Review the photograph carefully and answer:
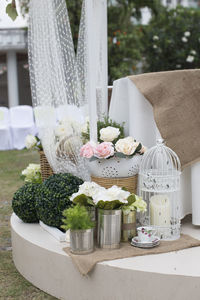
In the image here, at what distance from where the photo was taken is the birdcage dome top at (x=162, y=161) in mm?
2676

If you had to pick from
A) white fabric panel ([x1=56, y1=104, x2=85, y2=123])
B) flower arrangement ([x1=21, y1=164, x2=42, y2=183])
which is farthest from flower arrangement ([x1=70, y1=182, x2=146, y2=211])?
flower arrangement ([x1=21, y1=164, x2=42, y2=183])

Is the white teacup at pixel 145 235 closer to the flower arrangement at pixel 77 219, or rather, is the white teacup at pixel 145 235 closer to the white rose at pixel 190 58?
the flower arrangement at pixel 77 219

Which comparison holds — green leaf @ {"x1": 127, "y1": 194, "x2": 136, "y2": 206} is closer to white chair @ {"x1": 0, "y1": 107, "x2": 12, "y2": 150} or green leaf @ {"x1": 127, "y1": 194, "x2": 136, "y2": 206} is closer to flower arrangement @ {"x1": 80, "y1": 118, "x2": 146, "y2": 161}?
flower arrangement @ {"x1": 80, "y1": 118, "x2": 146, "y2": 161}

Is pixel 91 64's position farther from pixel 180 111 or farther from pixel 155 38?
pixel 155 38

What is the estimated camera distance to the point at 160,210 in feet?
8.66

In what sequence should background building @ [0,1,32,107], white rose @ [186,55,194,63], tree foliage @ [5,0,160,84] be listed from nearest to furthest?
tree foliage @ [5,0,160,84] < white rose @ [186,55,194,63] < background building @ [0,1,32,107]

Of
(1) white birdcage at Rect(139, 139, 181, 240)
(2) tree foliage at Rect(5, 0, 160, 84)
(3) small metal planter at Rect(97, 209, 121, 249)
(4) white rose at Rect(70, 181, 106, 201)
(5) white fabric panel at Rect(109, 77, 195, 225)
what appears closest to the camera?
(3) small metal planter at Rect(97, 209, 121, 249)

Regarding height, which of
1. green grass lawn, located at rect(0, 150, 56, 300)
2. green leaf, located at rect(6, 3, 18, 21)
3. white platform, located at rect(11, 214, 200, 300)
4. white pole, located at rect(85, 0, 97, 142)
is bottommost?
green grass lawn, located at rect(0, 150, 56, 300)

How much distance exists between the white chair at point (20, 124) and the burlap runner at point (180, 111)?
646 centimetres

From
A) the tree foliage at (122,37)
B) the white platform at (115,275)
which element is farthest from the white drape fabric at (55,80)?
the tree foliage at (122,37)

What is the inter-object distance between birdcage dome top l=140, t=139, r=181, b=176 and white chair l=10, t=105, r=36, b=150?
644cm

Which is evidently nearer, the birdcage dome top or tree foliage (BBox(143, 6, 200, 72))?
the birdcage dome top

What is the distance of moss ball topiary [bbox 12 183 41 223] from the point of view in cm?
297

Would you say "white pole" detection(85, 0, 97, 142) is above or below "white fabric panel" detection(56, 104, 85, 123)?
above
